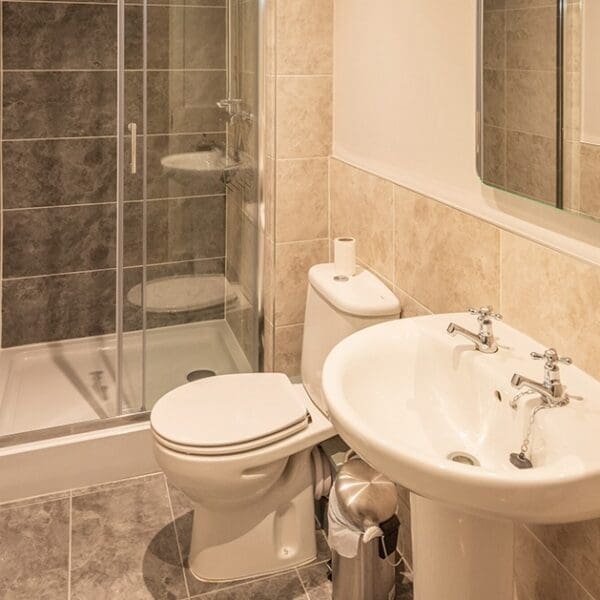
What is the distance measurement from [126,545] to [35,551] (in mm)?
268

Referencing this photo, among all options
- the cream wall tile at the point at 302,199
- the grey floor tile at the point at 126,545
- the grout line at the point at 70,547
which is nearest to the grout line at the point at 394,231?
the cream wall tile at the point at 302,199

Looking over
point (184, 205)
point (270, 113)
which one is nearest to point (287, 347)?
point (184, 205)

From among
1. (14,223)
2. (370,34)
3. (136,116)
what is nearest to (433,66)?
(370,34)

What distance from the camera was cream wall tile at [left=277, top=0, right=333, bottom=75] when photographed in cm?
220

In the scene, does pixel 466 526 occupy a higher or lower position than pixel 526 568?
higher

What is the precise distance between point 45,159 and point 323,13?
1.43m

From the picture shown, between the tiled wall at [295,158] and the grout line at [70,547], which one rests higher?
the tiled wall at [295,158]

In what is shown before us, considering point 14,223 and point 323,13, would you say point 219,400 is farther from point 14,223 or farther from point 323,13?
point 14,223

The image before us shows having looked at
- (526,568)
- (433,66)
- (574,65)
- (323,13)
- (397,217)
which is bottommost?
(526,568)

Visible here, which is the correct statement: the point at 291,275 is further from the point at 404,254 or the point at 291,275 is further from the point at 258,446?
the point at 258,446

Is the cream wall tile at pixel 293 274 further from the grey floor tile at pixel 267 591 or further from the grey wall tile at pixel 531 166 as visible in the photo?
the grey wall tile at pixel 531 166

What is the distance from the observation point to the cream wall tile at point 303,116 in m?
2.26

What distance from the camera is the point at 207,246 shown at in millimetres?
2391

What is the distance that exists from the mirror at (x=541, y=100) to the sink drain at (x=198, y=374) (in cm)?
135
